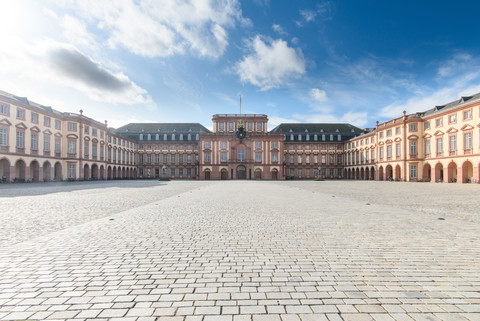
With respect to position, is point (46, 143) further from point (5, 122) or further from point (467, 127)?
point (467, 127)

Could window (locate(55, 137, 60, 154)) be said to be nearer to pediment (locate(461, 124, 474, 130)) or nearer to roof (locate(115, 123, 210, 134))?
roof (locate(115, 123, 210, 134))

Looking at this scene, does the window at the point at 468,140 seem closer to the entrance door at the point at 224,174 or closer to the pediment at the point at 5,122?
the entrance door at the point at 224,174

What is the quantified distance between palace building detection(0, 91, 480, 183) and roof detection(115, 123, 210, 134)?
0.98 ft

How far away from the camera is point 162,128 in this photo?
71.7 m

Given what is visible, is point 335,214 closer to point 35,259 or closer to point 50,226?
point 35,259

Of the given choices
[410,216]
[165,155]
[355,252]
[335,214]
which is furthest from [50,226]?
[165,155]

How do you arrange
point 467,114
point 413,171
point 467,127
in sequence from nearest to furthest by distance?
point 467,127 → point 467,114 → point 413,171

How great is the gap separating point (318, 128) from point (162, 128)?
47533 millimetres

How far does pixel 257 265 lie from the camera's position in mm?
4273

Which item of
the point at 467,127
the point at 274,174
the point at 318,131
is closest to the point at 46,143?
the point at 274,174

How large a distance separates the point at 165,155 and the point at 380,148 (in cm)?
5408

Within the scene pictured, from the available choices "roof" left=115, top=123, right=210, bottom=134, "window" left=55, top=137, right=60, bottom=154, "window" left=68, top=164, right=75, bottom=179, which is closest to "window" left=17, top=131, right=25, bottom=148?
"window" left=55, top=137, right=60, bottom=154

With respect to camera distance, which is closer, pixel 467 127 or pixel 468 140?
pixel 467 127

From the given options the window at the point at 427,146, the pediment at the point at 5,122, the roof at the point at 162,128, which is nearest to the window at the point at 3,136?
the pediment at the point at 5,122
